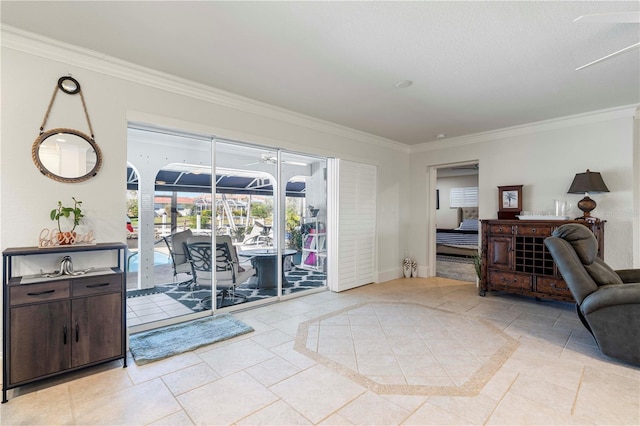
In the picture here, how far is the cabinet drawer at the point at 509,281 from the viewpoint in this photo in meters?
4.23

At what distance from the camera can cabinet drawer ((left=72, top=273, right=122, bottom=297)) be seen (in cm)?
232

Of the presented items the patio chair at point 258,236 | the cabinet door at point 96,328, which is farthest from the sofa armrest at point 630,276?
the cabinet door at point 96,328

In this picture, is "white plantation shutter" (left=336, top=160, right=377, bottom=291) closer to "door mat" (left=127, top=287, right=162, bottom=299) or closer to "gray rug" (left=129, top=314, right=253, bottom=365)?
"gray rug" (left=129, top=314, right=253, bottom=365)

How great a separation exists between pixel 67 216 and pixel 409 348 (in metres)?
3.11

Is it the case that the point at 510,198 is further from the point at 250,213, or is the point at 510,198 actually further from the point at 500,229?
the point at 250,213

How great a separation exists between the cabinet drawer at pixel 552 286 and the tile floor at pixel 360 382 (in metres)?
0.46

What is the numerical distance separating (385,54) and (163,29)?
1.77 metres

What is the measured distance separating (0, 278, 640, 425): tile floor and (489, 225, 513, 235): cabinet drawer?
1.31 m

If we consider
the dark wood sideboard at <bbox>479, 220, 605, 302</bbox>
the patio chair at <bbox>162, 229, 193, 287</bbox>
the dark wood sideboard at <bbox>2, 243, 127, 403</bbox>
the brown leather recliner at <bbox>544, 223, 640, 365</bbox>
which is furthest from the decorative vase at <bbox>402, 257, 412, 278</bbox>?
the dark wood sideboard at <bbox>2, 243, 127, 403</bbox>

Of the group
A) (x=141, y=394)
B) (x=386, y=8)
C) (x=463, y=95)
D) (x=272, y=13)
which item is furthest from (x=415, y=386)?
(x=463, y=95)

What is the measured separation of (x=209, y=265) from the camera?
3795 mm

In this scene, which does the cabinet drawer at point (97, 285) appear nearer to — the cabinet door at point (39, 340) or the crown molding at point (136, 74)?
the cabinet door at point (39, 340)

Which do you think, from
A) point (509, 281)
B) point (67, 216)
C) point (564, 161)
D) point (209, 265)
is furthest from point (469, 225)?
→ point (67, 216)

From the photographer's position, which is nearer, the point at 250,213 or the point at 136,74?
the point at 136,74
